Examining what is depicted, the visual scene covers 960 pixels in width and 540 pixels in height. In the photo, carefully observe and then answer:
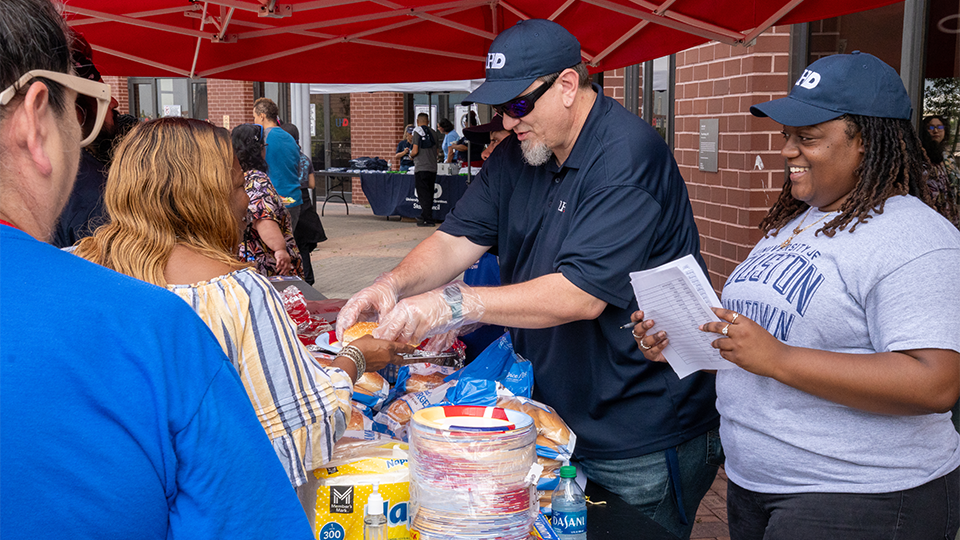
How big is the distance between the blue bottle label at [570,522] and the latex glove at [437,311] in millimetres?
602

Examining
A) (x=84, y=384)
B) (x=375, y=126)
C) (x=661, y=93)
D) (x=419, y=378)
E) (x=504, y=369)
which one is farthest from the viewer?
(x=375, y=126)

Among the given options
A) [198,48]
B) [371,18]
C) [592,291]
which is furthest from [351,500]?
[198,48]

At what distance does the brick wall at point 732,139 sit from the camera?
478cm

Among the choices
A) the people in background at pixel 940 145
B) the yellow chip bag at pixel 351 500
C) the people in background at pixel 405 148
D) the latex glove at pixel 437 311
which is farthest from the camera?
the people in background at pixel 405 148

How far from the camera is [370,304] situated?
2.47 meters

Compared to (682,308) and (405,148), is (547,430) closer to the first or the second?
(682,308)

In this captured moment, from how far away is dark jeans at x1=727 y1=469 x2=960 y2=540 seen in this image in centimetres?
188

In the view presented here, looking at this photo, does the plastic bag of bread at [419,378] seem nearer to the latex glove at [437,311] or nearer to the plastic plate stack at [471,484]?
the latex glove at [437,311]

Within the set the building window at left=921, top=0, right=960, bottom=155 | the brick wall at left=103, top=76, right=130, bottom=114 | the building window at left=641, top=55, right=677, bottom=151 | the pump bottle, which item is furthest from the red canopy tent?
the brick wall at left=103, top=76, right=130, bottom=114

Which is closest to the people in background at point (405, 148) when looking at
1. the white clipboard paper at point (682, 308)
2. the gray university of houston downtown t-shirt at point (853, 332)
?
the white clipboard paper at point (682, 308)

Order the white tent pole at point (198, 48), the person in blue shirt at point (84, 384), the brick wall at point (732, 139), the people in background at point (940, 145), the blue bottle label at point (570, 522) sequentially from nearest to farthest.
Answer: the person in blue shirt at point (84, 384)
the blue bottle label at point (570, 522)
the people in background at point (940, 145)
the white tent pole at point (198, 48)
the brick wall at point (732, 139)

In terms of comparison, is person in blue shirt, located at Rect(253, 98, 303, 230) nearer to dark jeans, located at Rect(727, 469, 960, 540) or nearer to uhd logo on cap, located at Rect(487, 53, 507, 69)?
uhd logo on cap, located at Rect(487, 53, 507, 69)

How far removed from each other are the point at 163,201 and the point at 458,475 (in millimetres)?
996

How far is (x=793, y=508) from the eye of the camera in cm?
196
